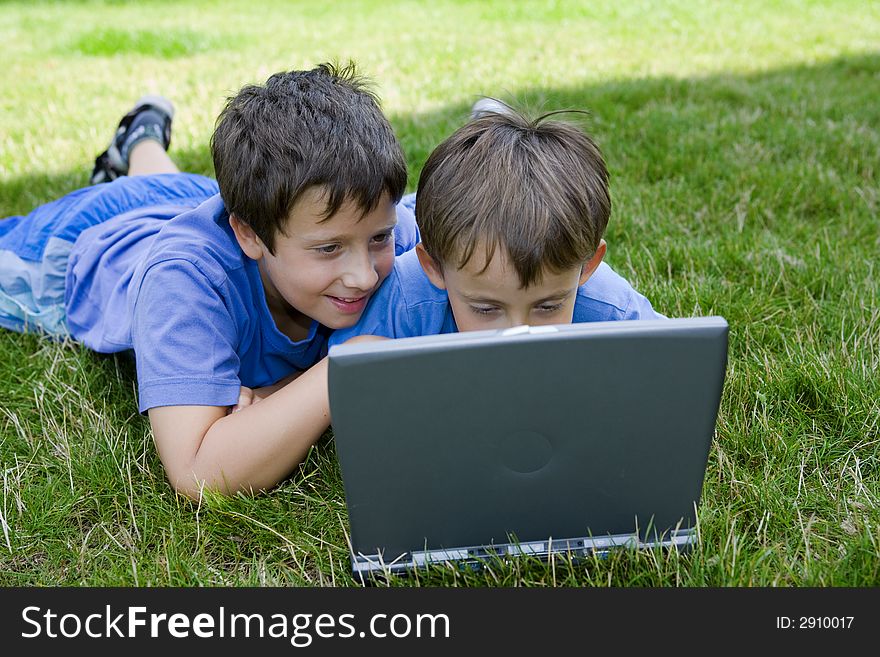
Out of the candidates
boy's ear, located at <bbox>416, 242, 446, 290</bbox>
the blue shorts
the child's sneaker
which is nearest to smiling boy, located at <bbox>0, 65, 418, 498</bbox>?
boy's ear, located at <bbox>416, 242, 446, 290</bbox>

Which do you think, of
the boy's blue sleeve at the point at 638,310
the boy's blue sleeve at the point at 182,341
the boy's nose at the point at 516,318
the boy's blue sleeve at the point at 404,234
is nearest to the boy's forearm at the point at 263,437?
the boy's blue sleeve at the point at 182,341

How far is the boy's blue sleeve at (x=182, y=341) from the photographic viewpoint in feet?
6.57

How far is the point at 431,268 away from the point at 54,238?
1.65m

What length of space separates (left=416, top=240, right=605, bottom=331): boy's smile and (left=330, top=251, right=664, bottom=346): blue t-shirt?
0.12 meters

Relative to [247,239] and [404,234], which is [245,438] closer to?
[247,239]

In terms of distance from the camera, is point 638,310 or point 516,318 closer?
point 516,318

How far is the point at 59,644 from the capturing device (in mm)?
1531

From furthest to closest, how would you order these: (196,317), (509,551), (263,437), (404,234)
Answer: (404,234) < (196,317) < (263,437) < (509,551)

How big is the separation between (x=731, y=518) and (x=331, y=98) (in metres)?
1.30

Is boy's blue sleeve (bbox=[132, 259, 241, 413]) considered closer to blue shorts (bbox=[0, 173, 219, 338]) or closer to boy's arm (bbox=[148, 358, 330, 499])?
boy's arm (bbox=[148, 358, 330, 499])

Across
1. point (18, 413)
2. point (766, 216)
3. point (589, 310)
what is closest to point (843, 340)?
point (589, 310)

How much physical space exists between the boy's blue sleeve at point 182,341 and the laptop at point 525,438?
595 millimetres

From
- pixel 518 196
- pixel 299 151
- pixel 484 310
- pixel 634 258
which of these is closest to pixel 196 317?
pixel 299 151

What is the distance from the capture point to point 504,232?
70.6 inches
